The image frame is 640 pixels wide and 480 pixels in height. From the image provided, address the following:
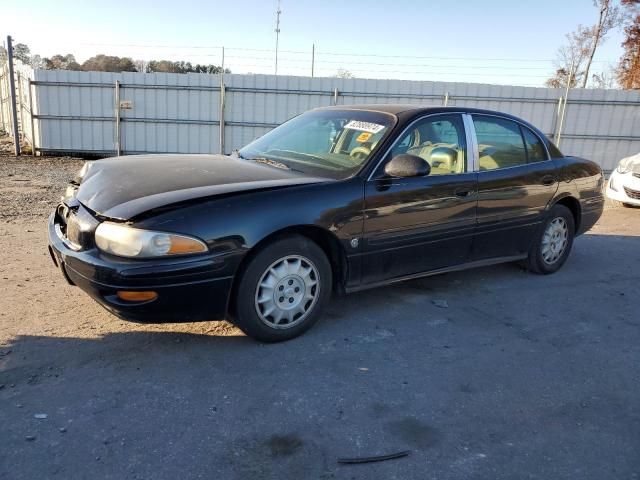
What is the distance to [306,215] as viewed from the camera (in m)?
3.50

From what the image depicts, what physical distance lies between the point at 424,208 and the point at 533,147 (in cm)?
175

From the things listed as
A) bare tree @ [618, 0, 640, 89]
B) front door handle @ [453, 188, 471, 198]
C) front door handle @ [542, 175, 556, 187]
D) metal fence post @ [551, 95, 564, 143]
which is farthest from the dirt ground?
bare tree @ [618, 0, 640, 89]

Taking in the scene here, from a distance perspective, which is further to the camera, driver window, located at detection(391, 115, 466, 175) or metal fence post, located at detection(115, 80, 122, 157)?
metal fence post, located at detection(115, 80, 122, 157)

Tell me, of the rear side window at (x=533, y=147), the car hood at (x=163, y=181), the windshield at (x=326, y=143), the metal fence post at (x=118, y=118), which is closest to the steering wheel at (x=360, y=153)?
the windshield at (x=326, y=143)

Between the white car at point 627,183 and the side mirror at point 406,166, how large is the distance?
6.79 m

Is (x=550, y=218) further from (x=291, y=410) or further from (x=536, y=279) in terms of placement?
(x=291, y=410)

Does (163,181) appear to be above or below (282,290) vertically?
above

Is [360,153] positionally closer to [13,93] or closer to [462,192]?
[462,192]

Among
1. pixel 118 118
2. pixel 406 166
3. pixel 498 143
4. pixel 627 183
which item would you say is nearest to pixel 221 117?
pixel 118 118

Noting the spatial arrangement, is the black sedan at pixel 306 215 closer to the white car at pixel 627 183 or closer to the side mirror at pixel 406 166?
the side mirror at pixel 406 166

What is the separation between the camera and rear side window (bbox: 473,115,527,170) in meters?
4.62

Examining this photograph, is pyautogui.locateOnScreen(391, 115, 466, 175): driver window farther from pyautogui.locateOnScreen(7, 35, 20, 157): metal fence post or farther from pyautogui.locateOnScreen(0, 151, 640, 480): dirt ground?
pyautogui.locateOnScreen(7, 35, 20, 157): metal fence post

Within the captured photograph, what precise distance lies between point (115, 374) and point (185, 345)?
52 centimetres

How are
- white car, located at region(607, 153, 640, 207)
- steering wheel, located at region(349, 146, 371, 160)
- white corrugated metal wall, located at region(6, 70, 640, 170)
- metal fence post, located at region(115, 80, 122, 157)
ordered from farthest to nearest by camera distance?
white corrugated metal wall, located at region(6, 70, 640, 170) → metal fence post, located at region(115, 80, 122, 157) → white car, located at region(607, 153, 640, 207) → steering wheel, located at region(349, 146, 371, 160)
